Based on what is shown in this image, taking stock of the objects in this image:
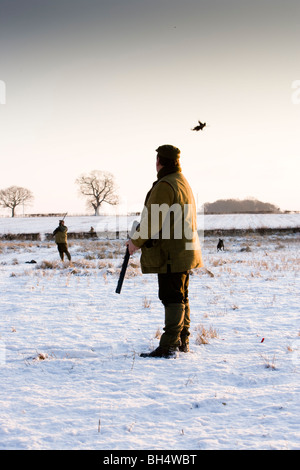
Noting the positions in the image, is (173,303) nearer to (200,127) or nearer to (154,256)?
(154,256)

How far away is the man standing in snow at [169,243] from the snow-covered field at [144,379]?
1.57 ft

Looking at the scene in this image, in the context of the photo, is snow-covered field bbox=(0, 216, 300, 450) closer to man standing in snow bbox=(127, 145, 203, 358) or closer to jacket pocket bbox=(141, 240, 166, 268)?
man standing in snow bbox=(127, 145, 203, 358)

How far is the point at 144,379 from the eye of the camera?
311 centimetres

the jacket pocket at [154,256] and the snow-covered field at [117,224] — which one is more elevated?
the snow-covered field at [117,224]

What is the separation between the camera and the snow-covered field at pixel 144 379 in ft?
7.43

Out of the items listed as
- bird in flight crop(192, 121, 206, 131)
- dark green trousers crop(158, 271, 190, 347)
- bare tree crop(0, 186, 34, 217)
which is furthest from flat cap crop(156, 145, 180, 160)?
bare tree crop(0, 186, 34, 217)

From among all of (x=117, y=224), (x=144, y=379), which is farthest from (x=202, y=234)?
(x=144, y=379)

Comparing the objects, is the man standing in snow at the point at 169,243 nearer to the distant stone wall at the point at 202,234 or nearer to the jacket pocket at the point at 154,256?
the jacket pocket at the point at 154,256

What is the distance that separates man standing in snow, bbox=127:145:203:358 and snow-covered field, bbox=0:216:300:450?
1.57ft

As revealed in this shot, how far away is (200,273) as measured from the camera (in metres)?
10.6

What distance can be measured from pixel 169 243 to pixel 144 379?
1.24 metres

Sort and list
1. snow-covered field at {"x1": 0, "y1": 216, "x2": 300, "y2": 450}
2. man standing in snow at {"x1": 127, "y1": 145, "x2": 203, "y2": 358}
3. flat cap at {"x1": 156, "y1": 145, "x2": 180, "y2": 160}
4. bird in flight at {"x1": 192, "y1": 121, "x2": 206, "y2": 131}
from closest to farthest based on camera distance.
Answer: snow-covered field at {"x1": 0, "y1": 216, "x2": 300, "y2": 450} < man standing in snow at {"x1": 127, "y1": 145, "x2": 203, "y2": 358} < flat cap at {"x1": 156, "y1": 145, "x2": 180, "y2": 160} < bird in flight at {"x1": 192, "y1": 121, "x2": 206, "y2": 131}

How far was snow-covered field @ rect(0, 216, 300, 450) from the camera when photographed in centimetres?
226

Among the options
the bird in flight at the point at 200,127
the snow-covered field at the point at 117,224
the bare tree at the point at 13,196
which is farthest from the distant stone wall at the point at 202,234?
the bare tree at the point at 13,196
